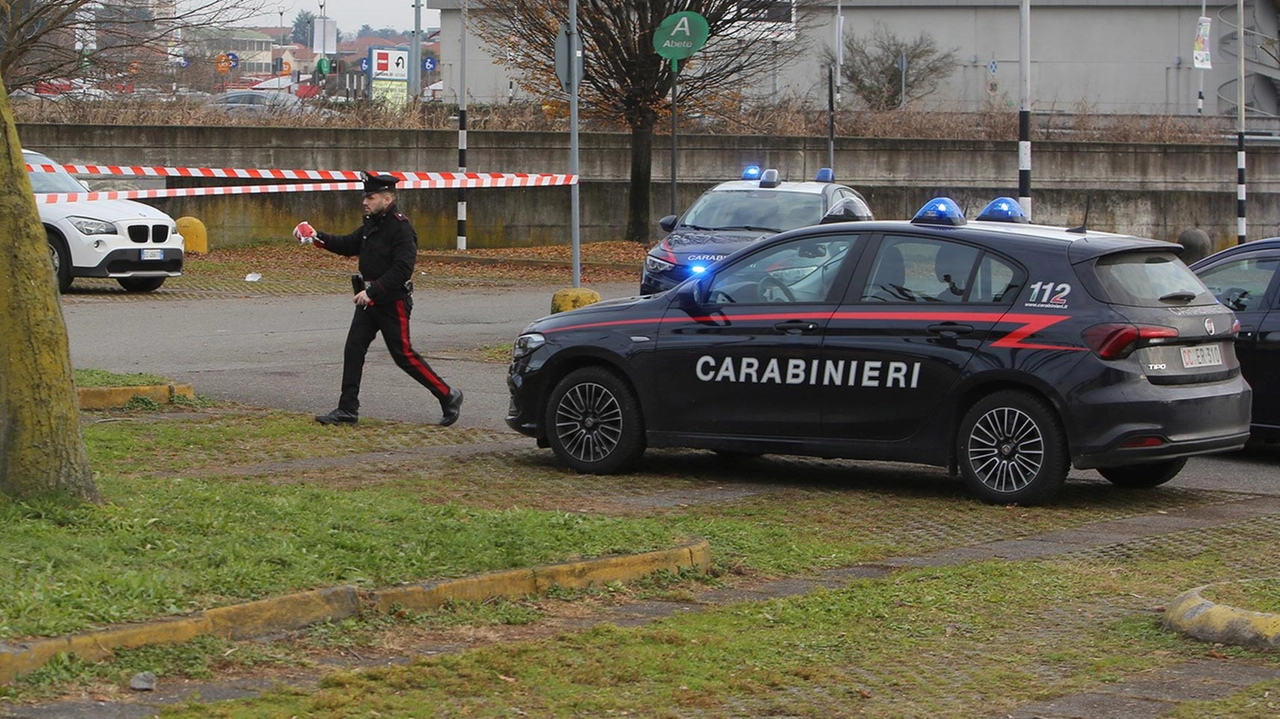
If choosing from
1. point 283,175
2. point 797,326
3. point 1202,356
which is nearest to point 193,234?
point 283,175

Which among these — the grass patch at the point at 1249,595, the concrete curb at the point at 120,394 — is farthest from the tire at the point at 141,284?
the grass patch at the point at 1249,595

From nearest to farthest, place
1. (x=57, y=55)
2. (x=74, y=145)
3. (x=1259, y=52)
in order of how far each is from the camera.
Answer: (x=57, y=55) → (x=74, y=145) → (x=1259, y=52)

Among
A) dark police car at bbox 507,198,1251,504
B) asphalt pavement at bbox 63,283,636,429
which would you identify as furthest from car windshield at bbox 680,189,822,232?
dark police car at bbox 507,198,1251,504

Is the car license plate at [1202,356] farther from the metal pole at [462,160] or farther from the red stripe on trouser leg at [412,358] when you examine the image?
the metal pole at [462,160]

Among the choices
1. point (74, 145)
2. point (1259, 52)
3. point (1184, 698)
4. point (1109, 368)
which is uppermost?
point (1259, 52)

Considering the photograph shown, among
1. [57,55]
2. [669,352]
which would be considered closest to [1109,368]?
[669,352]

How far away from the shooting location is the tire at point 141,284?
71.9 feet

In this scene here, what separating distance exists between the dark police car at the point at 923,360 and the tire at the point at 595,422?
1cm

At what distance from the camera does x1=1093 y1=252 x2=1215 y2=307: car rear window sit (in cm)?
959

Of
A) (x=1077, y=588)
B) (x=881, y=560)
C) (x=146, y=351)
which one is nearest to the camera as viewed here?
(x=1077, y=588)

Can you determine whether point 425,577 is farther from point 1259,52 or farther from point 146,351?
point 1259,52

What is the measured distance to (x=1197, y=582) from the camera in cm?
768

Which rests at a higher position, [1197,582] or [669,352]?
[669,352]

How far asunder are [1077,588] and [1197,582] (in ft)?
1.83
